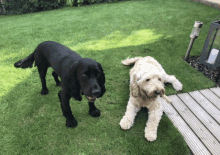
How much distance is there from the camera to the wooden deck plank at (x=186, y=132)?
2.17 metres

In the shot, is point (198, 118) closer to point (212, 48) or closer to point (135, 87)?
point (135, 87)

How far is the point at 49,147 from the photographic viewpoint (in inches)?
92.3

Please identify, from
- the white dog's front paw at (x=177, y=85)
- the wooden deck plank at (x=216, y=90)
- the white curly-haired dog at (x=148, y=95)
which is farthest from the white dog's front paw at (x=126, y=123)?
the wooden deck plank at (x=216, y=90)

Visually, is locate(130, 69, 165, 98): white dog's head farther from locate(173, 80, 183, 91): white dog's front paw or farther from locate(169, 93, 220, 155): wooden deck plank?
locate(173, 80, 183, 91): white dog's front paw

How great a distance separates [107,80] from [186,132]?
6.98 ft

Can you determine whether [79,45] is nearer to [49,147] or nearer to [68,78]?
[68,78]

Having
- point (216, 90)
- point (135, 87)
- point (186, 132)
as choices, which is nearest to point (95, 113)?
point (135, 87)

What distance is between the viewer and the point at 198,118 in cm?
262

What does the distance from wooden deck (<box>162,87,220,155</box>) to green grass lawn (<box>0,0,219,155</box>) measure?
173 millimetres

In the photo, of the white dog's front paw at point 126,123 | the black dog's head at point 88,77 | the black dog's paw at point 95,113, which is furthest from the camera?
the black dog's paw at point 95,113

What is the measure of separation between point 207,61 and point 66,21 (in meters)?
7.12

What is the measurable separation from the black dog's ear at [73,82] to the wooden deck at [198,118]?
1.88 metres

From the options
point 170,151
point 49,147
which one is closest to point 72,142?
point 49,147

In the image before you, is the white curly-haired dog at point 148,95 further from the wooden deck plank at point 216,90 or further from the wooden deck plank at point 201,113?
the wooden deck plank at point 216,90
